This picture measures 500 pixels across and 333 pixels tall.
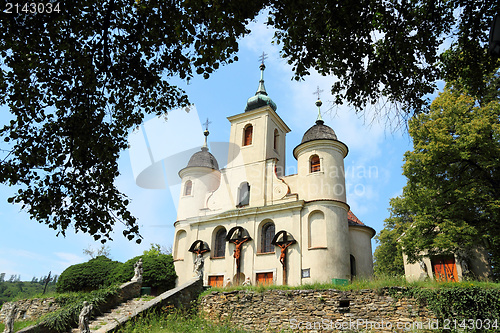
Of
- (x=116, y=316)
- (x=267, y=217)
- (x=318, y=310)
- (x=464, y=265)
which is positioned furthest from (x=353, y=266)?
(x=116, y=316)

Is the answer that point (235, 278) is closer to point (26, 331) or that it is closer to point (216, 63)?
point (26, 331)

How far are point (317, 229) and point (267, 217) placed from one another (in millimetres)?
3413

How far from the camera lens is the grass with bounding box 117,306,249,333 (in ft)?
37.4

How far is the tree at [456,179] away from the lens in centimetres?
1584

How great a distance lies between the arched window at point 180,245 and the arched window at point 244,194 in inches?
193

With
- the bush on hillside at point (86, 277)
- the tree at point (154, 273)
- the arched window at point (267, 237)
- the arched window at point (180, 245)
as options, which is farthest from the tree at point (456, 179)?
the bush on hillside at point (86, 277)

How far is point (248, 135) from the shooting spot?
28.5 meters

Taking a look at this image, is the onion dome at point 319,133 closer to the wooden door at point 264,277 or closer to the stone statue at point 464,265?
the wooden door at point 264,277

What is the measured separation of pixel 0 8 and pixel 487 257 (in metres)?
23.6

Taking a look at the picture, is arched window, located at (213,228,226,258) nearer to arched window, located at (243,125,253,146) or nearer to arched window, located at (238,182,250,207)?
arched window, located at (238,182,250,207)

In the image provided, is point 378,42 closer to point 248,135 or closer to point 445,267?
point 445,267

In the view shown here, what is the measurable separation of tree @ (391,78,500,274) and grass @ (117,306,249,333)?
10277 mm

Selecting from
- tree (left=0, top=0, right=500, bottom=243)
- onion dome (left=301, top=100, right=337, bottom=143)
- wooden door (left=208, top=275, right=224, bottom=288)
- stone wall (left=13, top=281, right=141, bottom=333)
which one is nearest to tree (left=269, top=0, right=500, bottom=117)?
tree (left=0, top=0, right=500, bottom=243)

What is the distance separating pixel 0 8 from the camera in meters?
5.25
